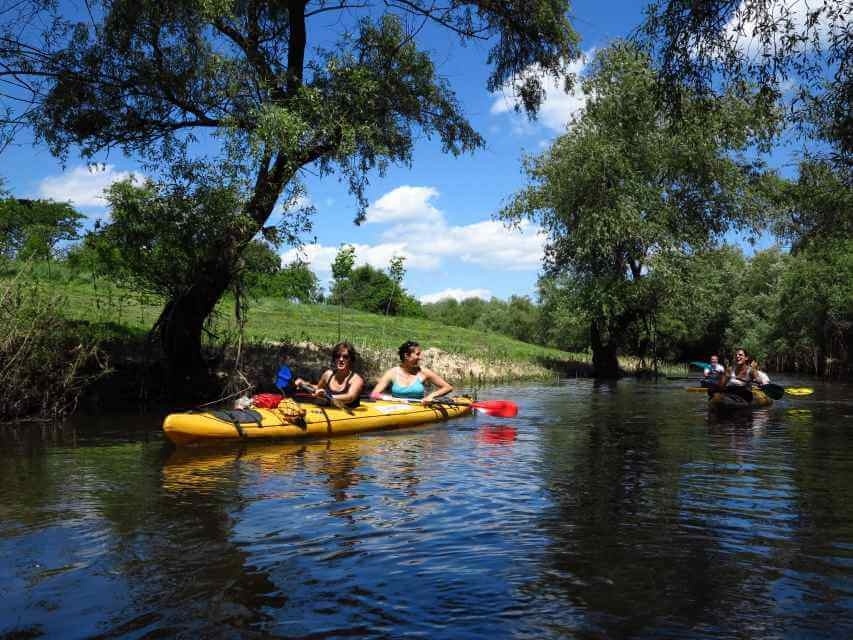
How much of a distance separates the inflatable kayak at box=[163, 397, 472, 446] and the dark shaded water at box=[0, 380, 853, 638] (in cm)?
27

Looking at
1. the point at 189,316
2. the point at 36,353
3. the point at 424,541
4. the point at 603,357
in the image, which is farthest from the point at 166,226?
the point at 603,357

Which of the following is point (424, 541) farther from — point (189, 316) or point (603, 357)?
point (603, 357)

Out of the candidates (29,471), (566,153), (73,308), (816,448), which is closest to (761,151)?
(566,153)

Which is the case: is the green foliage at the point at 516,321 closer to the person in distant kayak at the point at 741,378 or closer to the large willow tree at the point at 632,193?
the large willow tree at the point at 632,193

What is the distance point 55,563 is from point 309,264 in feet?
30.7

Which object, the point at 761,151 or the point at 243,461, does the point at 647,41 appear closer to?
the point at 243,461

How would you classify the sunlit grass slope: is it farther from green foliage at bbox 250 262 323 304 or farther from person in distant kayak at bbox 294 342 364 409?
green foliage at bbox 250 262 323 304

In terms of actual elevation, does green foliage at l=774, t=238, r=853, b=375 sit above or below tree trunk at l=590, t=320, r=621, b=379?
above

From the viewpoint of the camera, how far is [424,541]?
5.12 metres

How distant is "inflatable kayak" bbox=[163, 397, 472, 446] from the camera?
349 inches

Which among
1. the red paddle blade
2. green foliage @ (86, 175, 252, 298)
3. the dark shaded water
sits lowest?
the dark shaded water

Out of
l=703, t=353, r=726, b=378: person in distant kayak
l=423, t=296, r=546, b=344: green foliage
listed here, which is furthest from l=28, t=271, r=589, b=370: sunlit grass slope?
l=423, t=296, r=546, b=344: green foliage

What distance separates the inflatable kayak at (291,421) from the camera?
8867mm

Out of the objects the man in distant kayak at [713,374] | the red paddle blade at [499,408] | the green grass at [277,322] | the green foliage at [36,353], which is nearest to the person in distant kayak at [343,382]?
the red paddle blade at [499,408]
